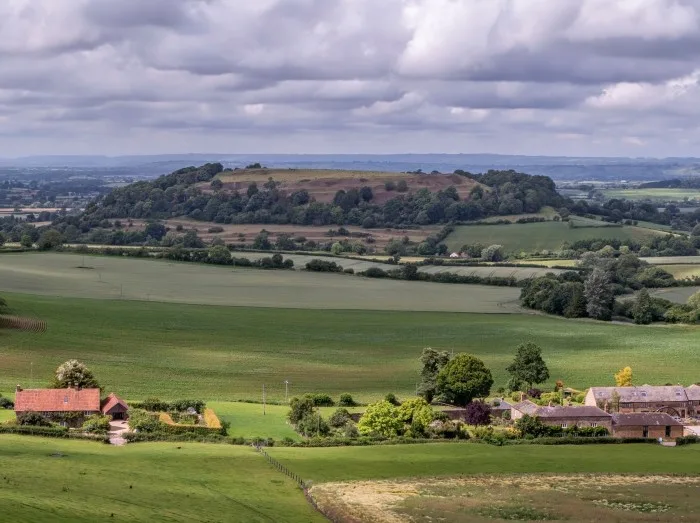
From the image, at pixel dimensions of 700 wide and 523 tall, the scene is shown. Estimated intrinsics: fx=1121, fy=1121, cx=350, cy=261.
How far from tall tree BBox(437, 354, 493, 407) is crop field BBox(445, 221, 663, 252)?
332ft

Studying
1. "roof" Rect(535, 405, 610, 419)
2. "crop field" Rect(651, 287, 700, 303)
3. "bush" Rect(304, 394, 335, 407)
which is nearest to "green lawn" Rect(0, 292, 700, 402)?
Result: "bush" Rect(304, 394, 335, 407)

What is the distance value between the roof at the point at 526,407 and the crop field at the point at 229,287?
44565 millimetres

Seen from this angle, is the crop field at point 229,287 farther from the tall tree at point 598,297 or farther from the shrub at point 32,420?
the shrub at point 32,420

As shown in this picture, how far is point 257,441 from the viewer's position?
55344 millimetres

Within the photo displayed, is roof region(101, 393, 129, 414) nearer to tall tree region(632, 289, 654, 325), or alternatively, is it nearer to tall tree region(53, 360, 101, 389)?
tall tree region(53, 360, 101, 389)

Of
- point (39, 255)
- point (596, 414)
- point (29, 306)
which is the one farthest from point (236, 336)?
point (39, 255)

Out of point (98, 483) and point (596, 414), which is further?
point (596, 414)

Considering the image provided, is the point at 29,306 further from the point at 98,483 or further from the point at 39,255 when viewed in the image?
the point at 98,483

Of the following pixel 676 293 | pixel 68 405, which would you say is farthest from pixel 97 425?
pixel 676 293

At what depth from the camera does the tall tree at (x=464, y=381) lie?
6838 cm

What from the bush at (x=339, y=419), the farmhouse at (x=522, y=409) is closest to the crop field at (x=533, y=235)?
the farmhouse at (x=522, y=409)

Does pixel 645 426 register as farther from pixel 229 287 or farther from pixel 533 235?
pixel 533 235

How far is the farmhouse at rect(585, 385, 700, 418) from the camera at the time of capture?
69.0 m

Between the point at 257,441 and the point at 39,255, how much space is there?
3731 inches
